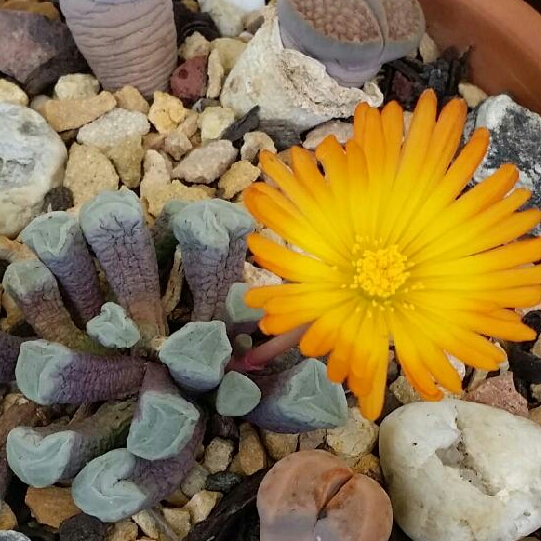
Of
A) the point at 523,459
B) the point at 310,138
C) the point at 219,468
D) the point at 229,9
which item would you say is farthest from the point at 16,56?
the point at 523,459

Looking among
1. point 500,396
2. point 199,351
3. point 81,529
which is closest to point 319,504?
point 199,351

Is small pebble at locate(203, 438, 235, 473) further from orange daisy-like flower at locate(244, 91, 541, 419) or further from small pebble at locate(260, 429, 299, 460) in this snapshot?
orange daisy-like flower at locate(244, 91, 541, 419)

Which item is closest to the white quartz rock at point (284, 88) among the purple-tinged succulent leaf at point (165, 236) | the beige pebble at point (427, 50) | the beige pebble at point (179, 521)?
the beige pebble at point (427, 50)

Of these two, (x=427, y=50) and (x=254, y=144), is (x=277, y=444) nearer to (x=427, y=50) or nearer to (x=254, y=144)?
(x=254, y=144)

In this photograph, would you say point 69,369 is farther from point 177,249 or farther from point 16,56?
point 16,56

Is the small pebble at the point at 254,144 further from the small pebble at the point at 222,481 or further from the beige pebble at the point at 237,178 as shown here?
the small pebble at the point at 222,481

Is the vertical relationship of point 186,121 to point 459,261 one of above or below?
below

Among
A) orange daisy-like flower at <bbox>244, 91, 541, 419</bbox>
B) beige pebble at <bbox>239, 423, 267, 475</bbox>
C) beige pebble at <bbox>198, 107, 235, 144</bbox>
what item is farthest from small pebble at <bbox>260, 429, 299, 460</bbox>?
beige pebble at <bbox>198, 107, 235, 144</bbox>
